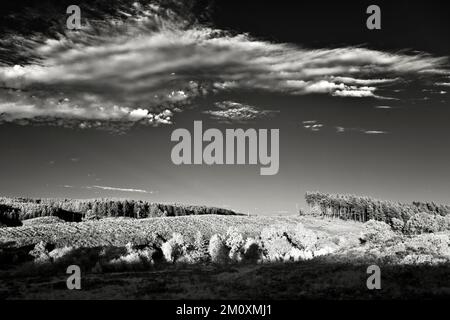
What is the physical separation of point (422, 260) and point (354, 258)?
621 cm

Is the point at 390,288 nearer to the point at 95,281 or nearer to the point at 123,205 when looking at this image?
the point at 95,281

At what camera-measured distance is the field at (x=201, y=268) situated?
23.2m

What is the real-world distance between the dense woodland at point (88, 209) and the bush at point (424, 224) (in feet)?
218

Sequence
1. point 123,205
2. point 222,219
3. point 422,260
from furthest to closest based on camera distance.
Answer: point 123,205, point 222,219, point 422,260

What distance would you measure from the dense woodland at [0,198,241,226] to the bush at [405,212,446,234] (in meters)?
66.6

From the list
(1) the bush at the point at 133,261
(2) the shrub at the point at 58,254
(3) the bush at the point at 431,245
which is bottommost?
(1) the bush at the point at 133,261

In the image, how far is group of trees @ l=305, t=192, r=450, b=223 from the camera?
11656 cm

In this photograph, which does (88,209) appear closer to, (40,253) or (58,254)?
(40,253)

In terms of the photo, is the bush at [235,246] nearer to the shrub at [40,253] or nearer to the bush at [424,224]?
the shrub at [40,253]

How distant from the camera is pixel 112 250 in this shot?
5044 cm

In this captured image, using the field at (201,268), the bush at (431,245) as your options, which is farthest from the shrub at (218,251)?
the bush at (431,245)

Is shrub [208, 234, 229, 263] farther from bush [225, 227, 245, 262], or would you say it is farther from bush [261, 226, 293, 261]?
bush [261, 226, 293, 261]

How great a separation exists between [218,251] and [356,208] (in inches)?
3169
